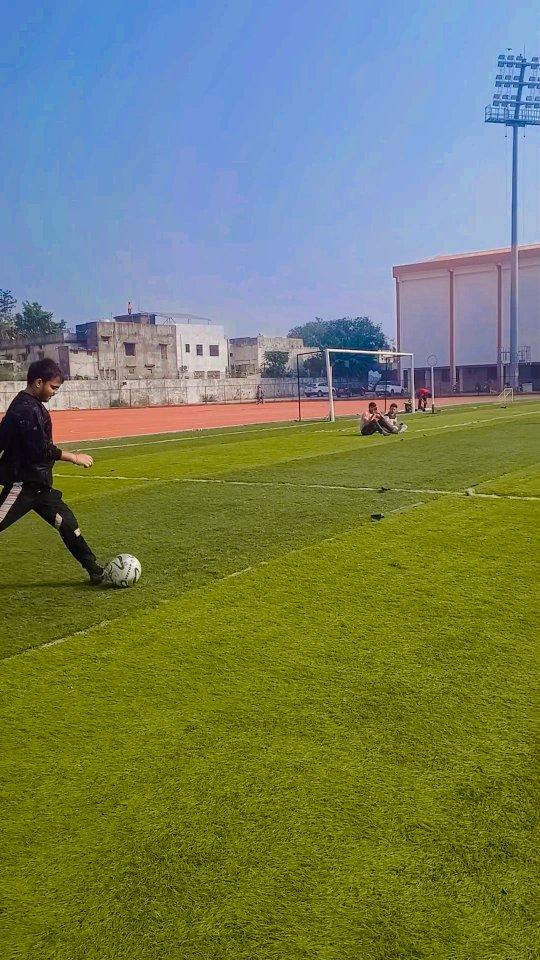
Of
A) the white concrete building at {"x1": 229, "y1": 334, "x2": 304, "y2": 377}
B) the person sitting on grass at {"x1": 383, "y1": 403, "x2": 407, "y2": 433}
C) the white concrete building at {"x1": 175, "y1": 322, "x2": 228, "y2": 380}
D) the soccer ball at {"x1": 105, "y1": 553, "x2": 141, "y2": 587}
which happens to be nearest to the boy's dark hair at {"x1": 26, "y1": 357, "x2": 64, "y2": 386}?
the soccer ball at {"x1": 105, "y1": 553, "x2": 141, "y2": 587}

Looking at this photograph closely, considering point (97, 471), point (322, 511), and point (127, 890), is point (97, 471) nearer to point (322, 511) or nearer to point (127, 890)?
point (322, 511)

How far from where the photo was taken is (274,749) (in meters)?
4.07

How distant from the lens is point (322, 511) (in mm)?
10641

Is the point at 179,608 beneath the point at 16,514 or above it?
beneath

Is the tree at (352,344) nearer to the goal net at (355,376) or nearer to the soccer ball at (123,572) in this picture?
the goal net at (355,376)

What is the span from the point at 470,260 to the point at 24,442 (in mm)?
79288

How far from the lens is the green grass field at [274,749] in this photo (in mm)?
2828

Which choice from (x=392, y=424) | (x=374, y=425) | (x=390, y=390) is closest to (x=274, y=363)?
(x=390, y=390)

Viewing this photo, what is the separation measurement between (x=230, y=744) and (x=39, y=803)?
943 mm

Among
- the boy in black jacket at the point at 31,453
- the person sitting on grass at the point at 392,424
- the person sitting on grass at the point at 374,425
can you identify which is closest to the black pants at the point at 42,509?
the boy in black jacket at the point at 31,453

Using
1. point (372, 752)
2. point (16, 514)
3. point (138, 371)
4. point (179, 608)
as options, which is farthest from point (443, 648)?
point (138, 371)

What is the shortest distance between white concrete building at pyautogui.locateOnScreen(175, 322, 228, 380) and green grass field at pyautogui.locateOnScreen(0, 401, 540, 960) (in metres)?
84.8

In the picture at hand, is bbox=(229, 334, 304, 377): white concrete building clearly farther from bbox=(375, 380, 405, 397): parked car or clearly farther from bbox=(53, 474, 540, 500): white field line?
bbox=(53, 474, 540, 500): white field line

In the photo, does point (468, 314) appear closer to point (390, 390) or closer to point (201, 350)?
point (390, 390)
